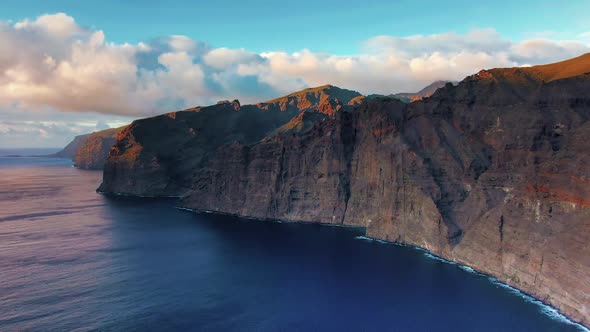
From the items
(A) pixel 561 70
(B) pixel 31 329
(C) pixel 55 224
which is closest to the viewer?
(B) pixel 31 329

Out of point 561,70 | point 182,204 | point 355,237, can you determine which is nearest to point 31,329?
point 355,237

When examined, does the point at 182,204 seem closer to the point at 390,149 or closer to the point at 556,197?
the point at 390,149

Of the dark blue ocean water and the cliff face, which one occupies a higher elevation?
the cliff face

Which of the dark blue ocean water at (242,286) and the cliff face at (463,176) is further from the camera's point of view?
the cliff face at (463,176)

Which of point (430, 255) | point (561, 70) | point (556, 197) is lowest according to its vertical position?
point (430, 255)

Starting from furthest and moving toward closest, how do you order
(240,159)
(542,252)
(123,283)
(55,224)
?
1. (240,159)
2. (55,224)
3. (123,283)
4. (542,252)
